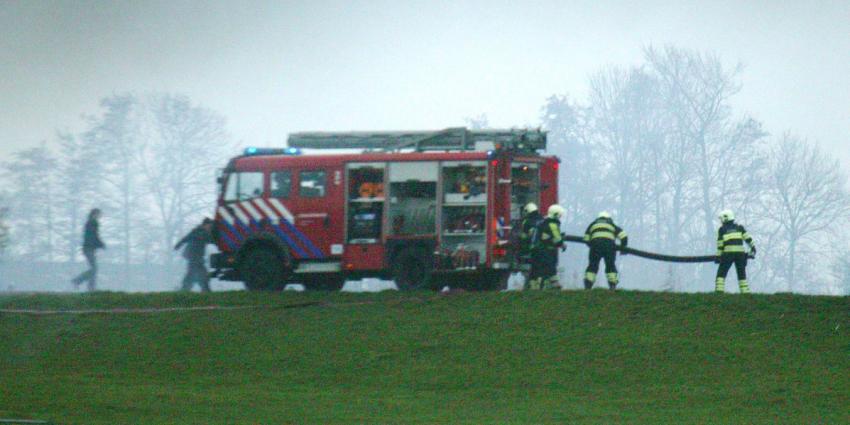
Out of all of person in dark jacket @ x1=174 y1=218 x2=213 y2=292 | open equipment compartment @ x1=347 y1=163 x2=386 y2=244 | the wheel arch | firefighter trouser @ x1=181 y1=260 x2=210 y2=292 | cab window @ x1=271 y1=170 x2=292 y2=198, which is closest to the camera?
open equipment compartment @ x1=347 y1=163 x2=386 y2=244

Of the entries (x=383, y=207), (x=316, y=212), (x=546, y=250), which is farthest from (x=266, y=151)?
(x=546, y=250)

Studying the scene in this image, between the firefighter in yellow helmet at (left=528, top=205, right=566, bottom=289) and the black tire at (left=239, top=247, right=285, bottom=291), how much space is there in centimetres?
474

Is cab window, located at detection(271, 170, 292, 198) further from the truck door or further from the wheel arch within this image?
the wheel arch

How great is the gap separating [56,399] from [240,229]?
10820 millimetres

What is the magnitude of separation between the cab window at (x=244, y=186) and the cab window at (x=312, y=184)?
924mm

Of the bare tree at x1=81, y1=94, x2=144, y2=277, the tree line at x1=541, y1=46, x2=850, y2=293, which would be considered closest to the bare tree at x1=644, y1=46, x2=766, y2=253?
the tree line at x1=541, y1=46, x2=850, y2=293

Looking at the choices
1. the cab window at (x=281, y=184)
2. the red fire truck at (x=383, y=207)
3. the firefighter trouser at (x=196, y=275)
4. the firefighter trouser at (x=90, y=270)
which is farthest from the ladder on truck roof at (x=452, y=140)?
the firefighter trouser at (x=90, y=270)

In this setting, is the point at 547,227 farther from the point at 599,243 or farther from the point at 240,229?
the point at 240,229

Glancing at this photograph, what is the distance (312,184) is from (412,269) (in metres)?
2.46

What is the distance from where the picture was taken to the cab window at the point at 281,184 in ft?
80.6

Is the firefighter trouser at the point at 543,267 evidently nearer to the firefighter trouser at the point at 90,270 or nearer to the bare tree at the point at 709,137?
the firefighter trouser at the point at 90,270

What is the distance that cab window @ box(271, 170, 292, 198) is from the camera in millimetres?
24578

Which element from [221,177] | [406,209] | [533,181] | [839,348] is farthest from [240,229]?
[839,348]

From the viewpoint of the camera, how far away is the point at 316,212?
24.2 meters
